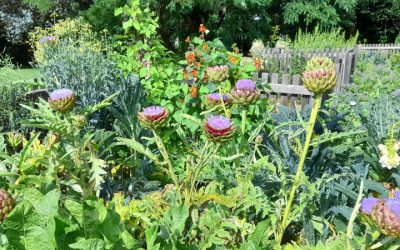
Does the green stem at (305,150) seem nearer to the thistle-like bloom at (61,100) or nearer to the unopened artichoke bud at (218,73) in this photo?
the unopened artichoke bud at (218,73)

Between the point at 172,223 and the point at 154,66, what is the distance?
2.42m

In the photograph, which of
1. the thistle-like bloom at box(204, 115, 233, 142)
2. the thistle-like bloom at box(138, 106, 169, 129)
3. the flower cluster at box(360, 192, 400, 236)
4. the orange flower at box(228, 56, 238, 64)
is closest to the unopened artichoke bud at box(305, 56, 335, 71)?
the thistle-like bloom at box(204, 115, 233, 142)

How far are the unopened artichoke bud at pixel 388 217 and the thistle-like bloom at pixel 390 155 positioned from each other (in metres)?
0.71

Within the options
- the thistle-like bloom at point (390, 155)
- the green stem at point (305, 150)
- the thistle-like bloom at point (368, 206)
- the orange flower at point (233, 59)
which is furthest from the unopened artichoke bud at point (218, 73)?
the orange flower at point (233, 59)

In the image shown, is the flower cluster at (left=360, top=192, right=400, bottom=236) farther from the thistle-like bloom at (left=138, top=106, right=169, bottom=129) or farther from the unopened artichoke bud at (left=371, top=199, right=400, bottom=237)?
the thistle-like bloom at (left=138, top=106, right=169, bottom=129)

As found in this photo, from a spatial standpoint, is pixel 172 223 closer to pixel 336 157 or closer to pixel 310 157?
pixel 310 157

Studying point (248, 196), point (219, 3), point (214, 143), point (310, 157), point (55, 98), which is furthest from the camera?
point (219, 3)

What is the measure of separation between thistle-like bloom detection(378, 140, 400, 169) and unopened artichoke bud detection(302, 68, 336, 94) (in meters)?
0.62

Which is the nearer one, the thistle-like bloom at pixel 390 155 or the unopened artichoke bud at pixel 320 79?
the unopened artichoke bud at pixel 320 79

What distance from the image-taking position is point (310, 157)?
1.98 m

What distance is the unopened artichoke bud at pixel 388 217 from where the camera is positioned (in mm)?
1060

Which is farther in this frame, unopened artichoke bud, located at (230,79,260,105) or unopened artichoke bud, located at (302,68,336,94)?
unopened artichoke bud, located at (230,79,260,105)

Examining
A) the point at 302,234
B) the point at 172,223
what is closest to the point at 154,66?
the point at 302,234

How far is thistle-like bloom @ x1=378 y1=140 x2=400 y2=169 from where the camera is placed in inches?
69.8
